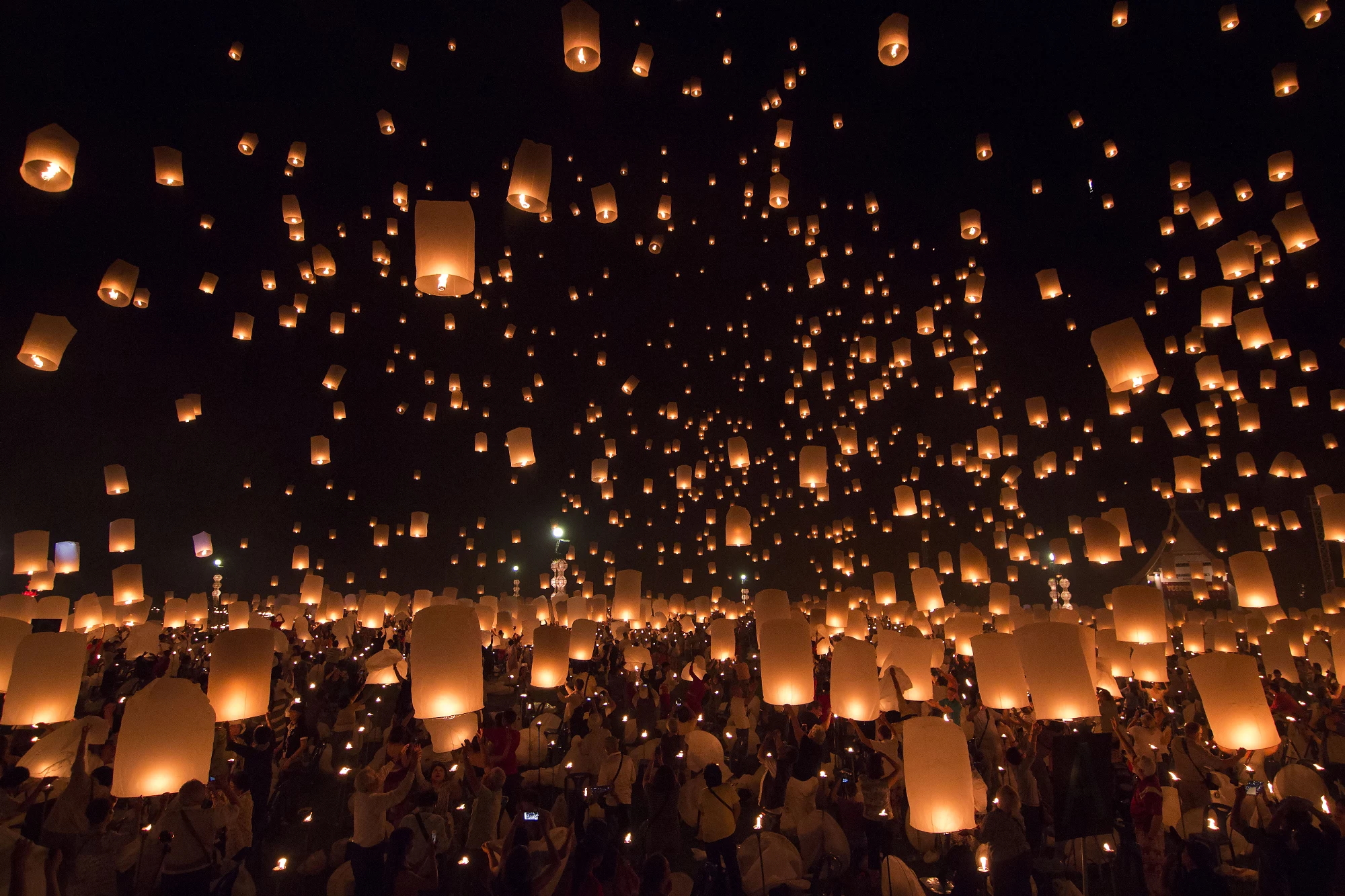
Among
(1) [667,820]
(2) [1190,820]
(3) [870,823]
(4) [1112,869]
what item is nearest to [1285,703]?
(2) [1190,820]

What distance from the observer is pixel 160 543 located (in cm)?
1741

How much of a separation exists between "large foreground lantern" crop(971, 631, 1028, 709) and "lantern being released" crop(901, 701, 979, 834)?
2.34 metres

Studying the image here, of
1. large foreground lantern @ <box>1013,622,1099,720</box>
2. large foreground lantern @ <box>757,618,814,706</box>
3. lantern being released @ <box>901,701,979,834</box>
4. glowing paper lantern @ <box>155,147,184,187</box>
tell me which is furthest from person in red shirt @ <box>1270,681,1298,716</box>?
glowing paper lantern @ <box>155,147,184,187</box>

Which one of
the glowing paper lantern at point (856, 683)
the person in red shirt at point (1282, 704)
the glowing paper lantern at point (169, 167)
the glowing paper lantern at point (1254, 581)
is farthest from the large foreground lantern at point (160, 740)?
the glowing paper lantern at point (1254, 581)

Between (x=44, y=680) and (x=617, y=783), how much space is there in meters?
4.34

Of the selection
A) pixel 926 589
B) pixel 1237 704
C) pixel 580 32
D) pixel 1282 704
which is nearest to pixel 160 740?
pixel 580 32

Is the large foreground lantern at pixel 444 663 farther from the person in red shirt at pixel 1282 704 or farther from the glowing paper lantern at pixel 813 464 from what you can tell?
the person in red shirt at pixel 1282 704

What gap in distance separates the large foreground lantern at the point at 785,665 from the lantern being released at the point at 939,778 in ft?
7.89

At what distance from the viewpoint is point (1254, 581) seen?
9.45 meters

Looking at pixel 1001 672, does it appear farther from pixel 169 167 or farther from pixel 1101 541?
pixel 169 167

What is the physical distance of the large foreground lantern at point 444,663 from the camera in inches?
180

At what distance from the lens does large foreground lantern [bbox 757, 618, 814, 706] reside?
20.9 feet

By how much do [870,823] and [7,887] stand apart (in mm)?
4759

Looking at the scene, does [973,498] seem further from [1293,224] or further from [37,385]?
[37,385]
